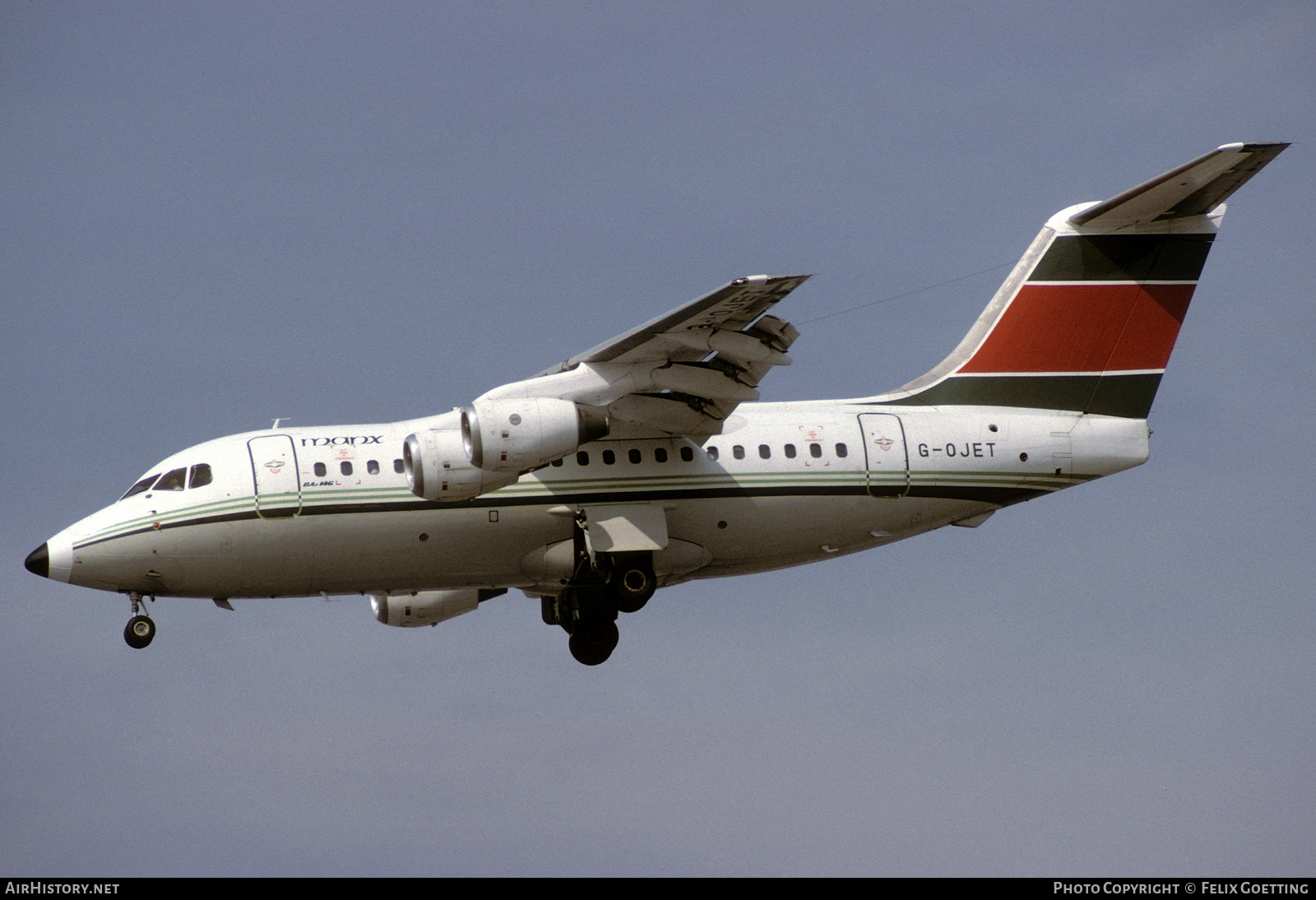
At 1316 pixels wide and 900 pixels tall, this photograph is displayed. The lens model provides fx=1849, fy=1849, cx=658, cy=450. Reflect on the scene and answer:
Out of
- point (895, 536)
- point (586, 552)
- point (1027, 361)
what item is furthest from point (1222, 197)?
point (586, 552)

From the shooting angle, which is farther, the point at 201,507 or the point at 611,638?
the point at 611,638

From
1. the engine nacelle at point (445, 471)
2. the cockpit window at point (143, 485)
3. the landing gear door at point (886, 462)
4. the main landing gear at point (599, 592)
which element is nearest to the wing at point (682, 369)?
the engine nacelle at point (445, 471)

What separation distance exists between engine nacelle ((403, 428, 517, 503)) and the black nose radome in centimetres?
482

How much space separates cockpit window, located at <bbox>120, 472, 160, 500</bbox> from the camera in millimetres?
23156

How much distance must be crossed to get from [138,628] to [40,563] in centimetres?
143

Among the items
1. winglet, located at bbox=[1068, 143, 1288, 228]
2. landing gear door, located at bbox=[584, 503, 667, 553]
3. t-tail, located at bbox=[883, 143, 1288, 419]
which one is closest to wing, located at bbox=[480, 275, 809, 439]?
landing gear door, located at bbox=[584, 503, 667, 553]

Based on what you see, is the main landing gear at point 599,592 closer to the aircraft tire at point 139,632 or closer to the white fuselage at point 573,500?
the white fuselage at point 573,500

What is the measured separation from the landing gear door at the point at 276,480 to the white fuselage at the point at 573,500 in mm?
23

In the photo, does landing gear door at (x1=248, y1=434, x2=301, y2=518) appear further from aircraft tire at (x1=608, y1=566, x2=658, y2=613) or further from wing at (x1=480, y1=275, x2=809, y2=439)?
aircraft tire at (x1=608, y1=566, x2=658, y2=613)

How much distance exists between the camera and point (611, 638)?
79.3 feet

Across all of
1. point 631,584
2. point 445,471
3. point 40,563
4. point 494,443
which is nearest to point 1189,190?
point 631,584
